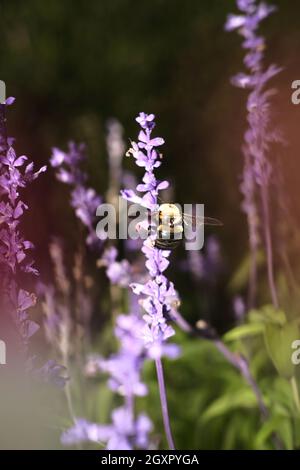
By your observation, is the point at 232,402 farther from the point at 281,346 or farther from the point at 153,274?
the point at 153,274

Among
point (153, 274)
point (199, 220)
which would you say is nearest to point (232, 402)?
point (199, 220)

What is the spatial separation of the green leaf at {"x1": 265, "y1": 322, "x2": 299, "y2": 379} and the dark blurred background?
142 cm

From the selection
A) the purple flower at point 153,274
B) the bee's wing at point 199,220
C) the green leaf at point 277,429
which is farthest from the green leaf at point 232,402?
the purple flower at point 153,274

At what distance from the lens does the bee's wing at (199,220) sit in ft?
4.10

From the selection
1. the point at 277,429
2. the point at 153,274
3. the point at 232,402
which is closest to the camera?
the point at 153,274

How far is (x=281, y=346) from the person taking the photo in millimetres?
1296

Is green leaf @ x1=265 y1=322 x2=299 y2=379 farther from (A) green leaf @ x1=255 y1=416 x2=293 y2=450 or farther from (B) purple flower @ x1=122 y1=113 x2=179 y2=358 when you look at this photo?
(B) purple flower @ x1=122 y1=113 x2=179 y2=358

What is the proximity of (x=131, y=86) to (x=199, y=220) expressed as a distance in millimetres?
1892

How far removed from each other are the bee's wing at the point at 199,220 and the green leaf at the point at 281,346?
0.83ft

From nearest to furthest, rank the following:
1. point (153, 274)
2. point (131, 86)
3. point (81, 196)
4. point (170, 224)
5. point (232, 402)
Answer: point (153, 274), point (170, 224), point (81, 196), point (232, 402), point (131, 86)

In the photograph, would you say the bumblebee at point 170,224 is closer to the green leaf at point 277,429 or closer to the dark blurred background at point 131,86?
the green leaf at point 277,429
